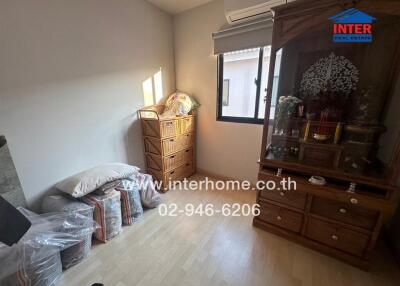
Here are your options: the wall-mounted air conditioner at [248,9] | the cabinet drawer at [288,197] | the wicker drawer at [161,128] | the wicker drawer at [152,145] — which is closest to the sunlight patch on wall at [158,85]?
the wicker drawer at [161,128]

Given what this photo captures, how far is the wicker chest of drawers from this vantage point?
225cm

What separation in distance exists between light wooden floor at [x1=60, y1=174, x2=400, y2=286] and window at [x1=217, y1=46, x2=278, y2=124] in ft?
4.49

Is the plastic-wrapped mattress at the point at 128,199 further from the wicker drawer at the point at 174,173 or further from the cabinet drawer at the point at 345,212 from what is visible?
the cabinet drawer at the point at 345,212

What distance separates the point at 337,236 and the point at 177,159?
187cm

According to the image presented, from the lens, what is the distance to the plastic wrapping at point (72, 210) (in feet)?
4.58

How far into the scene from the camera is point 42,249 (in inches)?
45.6

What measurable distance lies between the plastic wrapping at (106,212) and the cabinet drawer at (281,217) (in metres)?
1.37

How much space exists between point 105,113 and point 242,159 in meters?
1.81

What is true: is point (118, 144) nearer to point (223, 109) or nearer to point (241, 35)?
point (223, 109)

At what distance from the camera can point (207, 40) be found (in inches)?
93.4

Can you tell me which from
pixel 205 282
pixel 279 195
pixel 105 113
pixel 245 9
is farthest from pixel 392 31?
pixel 105 113

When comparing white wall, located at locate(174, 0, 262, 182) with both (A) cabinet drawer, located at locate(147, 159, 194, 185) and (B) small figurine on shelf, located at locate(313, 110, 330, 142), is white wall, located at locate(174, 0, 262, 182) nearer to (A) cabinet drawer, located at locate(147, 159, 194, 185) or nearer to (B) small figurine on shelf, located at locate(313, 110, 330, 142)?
(A) cabinet drawer, located at locate(147, 159, 194, 185)

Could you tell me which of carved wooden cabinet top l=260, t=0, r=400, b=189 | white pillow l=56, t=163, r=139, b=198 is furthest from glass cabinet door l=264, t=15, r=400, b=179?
A: white pillow l=56, t=163, r=139, b=198

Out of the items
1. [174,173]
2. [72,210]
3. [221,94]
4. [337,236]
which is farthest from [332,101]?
[72,210]
